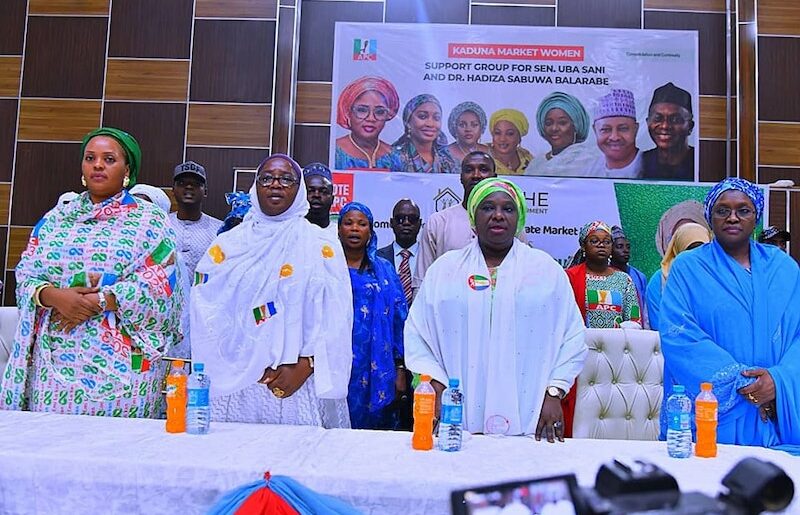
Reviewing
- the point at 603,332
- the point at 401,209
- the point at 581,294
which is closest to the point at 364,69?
the point at 401,209

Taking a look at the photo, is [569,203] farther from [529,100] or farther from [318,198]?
[318,198]

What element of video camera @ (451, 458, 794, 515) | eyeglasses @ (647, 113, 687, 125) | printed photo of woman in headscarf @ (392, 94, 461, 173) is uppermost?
eyeglasses @ (647, 113, 687, 125)

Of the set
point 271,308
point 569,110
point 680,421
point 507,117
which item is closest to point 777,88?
point 569,110

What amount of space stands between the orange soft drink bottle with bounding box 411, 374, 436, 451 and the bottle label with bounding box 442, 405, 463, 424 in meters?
0.04

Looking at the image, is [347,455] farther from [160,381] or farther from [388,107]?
[388,107]

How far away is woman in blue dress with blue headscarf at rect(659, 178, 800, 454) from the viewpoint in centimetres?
214

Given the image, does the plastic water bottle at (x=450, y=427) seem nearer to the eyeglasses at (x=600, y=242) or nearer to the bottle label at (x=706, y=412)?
the bottle label at (x=706, y=412)

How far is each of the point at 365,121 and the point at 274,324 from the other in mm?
3518

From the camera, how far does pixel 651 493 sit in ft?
1.33

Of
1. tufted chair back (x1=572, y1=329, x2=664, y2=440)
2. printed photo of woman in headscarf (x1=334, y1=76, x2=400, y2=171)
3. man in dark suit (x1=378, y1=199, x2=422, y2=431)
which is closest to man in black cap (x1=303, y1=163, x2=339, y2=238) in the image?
man in dark suit (x1=378, y1=199, x2=422, y2=431)

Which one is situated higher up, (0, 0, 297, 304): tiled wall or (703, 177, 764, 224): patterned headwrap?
(0, 0, 297, 304): tiled wall

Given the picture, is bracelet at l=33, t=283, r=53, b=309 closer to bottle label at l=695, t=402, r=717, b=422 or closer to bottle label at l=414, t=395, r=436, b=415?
bottle label at l=414, t=395, r=436, b=415

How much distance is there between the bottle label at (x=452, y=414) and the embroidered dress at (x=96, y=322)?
1151mm

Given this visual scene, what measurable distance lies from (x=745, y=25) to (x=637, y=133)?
3.91 ft
